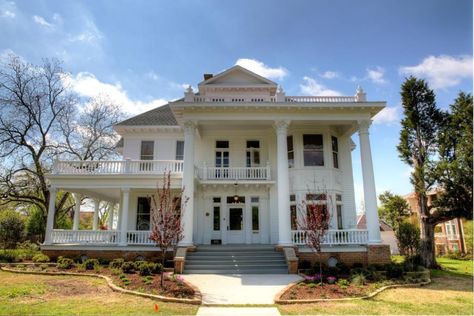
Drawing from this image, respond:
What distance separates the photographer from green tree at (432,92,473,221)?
14.9 meters

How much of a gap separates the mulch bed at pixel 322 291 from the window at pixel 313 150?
7.90m

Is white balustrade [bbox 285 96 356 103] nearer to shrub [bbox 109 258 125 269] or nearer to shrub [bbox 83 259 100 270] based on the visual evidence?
shrub [bbox 109 258 125 269]

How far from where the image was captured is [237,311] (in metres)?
7.49

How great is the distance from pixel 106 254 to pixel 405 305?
502 inches

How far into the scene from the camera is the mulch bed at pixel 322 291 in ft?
29.0

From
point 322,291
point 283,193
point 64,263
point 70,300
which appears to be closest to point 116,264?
point 64,263

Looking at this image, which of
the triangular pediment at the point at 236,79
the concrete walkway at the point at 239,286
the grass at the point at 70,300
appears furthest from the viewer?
the triangular pediment at the point at 236,79

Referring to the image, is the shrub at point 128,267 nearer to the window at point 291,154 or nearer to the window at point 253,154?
the window at point 253,154

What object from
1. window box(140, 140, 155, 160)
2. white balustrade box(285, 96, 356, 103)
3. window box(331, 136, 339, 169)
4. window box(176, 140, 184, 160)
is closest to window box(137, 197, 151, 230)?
window box(140, 140, 155, 160)

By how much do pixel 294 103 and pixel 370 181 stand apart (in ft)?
17.6

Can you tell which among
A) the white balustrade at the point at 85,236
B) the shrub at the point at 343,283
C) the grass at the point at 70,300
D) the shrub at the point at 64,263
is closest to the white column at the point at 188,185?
the white balustrade at the point at 85,236

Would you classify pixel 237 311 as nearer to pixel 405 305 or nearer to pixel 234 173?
pixel 405 305

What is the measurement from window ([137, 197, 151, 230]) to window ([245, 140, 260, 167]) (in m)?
6.55

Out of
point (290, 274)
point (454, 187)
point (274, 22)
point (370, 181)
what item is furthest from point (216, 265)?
point (454, 187)
